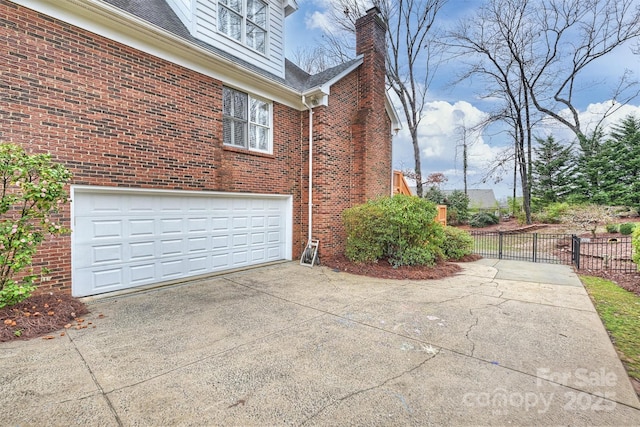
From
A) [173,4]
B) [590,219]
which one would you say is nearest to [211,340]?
[173,4]

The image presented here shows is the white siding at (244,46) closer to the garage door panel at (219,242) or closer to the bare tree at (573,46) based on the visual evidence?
the garage door panel at (219,242)

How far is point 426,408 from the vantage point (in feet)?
7.84

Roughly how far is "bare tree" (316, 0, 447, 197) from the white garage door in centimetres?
1363

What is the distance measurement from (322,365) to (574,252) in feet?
32.0

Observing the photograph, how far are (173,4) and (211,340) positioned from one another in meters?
8.31

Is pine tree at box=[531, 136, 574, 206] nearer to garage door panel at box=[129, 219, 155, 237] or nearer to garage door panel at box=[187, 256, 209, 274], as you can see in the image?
garage door panel at box=[187, 256, 209, 274]

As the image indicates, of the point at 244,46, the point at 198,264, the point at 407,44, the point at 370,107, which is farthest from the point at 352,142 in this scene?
the point at 407,44

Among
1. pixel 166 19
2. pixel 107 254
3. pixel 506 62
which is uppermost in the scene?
pixel 506 62

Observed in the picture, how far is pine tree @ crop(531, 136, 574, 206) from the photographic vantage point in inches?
862

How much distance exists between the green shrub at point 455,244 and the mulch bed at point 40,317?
909cm

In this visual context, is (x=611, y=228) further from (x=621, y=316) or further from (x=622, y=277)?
(x=621, y=316)

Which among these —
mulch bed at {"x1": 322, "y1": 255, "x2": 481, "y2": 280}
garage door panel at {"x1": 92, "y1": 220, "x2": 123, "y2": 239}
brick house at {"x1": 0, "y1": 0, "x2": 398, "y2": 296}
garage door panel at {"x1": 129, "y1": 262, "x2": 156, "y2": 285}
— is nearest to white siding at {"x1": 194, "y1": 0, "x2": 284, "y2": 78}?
brick house at {"x1": 0, "y1": 0, "x2": 398, "y2": 296}

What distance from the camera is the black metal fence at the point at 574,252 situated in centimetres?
857

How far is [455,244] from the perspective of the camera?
31.8 feet
